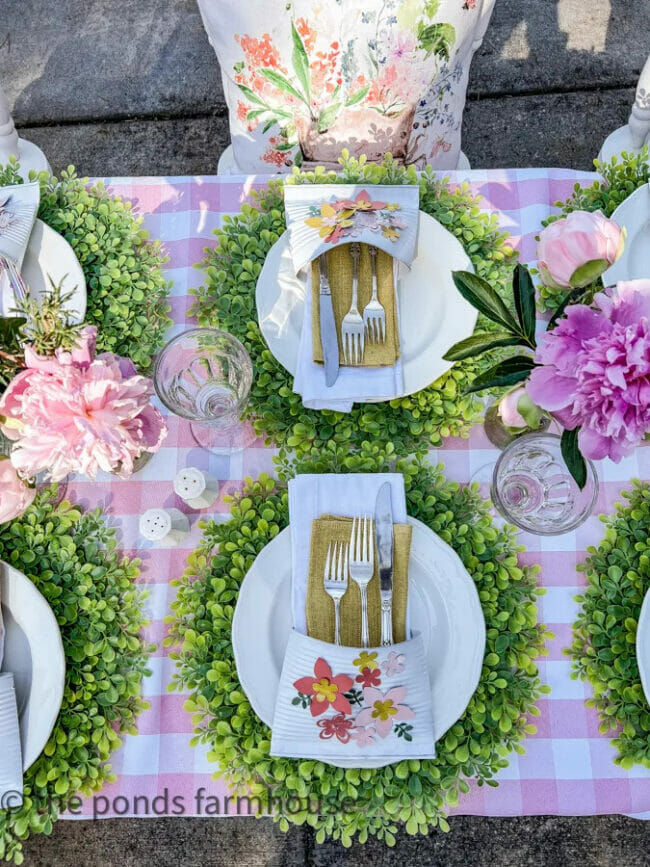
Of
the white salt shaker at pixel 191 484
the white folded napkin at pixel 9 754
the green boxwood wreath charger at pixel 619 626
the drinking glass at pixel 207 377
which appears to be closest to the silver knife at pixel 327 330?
the drinking glass at pixel 207 377

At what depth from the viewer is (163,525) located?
2.93ft

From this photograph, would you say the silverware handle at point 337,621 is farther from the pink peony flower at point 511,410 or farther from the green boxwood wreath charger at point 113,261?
the green boxwood wreath charger at point 113,261

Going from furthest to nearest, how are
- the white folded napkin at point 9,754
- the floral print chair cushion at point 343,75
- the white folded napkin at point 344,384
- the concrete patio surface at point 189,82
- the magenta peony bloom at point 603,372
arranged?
the concrete patio surface at point 189,82 → the floral print chair cushion at point 343,75 → the white folded napkin at point 344,384 → the white folded napkin at point 9,754 → the magenta peony bloom at point 603,372

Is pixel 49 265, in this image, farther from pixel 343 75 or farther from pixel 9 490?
pixel 343 75

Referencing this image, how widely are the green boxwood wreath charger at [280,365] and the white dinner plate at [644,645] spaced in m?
0.34

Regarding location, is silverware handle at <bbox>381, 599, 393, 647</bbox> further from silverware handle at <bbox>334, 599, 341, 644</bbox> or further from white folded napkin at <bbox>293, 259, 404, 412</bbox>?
white folded napkin at <bbox>293, 259, 404, 412</bbox>

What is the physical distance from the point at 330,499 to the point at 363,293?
0.31 m

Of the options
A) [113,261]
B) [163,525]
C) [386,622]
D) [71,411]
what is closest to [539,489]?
[386,622]

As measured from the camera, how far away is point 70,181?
3.56ft

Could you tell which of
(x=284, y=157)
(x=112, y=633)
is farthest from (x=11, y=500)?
(x=284, y=157)

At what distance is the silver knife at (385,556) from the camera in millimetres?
852

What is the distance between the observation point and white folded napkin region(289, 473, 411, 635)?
2.94 feet

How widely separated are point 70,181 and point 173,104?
112 cm

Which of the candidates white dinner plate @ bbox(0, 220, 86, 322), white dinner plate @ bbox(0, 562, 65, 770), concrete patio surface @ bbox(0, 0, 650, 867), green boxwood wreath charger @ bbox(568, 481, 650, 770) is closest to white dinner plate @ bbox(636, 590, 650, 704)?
green boxwood wreath charger @ bbox(568, 481, 650, 770)
